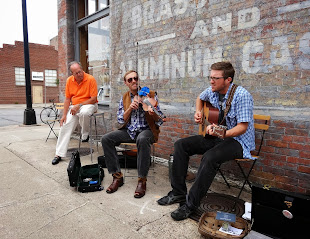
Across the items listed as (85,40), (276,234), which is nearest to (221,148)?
(276,234)

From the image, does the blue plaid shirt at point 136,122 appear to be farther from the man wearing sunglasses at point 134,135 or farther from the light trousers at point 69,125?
the light trousers at point 69,125

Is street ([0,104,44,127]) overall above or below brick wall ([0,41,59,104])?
below

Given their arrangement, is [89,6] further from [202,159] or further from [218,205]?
[218,205]

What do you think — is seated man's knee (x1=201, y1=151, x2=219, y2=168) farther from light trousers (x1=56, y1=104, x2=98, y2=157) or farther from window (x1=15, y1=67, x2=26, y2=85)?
window (x1=15, y1=67, x2=26, y2=85)

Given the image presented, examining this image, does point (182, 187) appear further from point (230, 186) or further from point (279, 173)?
point (279, 173)

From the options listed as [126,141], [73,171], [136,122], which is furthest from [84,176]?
[136,122]

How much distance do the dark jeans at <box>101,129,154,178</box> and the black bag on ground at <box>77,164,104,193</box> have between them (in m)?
0.24

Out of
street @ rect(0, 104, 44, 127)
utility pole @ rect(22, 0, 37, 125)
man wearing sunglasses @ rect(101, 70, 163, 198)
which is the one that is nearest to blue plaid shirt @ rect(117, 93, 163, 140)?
man wearing sunglasses @ rect(101, 70, 163, 198)

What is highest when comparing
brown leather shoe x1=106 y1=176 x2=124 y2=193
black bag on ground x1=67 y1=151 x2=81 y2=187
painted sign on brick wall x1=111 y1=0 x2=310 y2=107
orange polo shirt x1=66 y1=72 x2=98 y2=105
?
painted sign on brick wall x1=111 y1=0 x2=310 y2=107

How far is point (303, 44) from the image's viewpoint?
99.4 inches

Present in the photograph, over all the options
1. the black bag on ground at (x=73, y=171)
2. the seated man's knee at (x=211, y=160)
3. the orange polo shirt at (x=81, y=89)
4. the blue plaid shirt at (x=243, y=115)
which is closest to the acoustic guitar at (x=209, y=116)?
the blue plaid shirt at (x=243, y=115)

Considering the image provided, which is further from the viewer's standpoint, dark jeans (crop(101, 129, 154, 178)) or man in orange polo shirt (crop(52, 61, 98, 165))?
man in orange polo shirt (crop(52, 61, 98, 165))

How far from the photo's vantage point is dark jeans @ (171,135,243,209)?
230 centimetres

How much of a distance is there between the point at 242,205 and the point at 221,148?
708 millimetres
